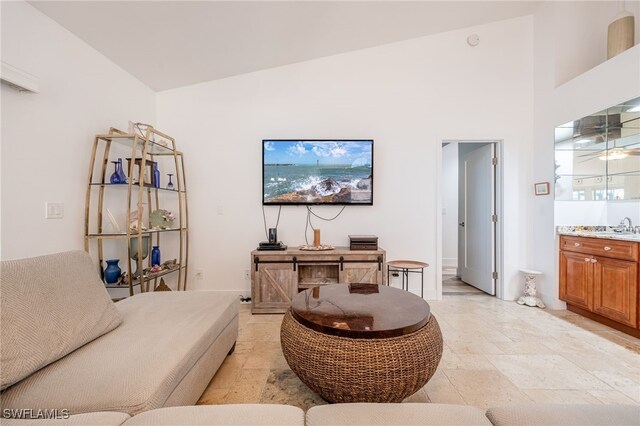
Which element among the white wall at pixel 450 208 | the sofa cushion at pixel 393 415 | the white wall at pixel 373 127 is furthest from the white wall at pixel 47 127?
the white wall at pixel 450 208

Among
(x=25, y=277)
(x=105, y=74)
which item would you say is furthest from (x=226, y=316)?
(x=105, y=74)

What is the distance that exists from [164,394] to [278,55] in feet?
11.2

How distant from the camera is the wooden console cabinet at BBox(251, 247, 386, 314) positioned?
120 inches

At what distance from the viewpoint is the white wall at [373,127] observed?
3527 mm

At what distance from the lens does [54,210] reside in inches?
88.2

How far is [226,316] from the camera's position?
75.3 inches

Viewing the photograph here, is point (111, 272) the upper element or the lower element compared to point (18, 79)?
lower

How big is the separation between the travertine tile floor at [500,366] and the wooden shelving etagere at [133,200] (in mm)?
1201

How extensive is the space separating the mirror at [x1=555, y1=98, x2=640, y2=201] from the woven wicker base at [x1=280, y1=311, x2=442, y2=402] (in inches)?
119

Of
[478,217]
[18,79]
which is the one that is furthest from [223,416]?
[478,217]

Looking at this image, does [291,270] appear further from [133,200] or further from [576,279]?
[576,279]

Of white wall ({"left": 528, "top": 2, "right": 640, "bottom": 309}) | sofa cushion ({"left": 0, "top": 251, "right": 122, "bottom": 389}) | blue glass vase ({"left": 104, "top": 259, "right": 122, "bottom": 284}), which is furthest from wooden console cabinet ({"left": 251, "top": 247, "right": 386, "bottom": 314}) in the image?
white wall ({"left": 528, "top": 2, "right": 640, "bottom": 309})

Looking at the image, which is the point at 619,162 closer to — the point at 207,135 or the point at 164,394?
the point at 164,394

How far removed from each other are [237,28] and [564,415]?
352 cm
